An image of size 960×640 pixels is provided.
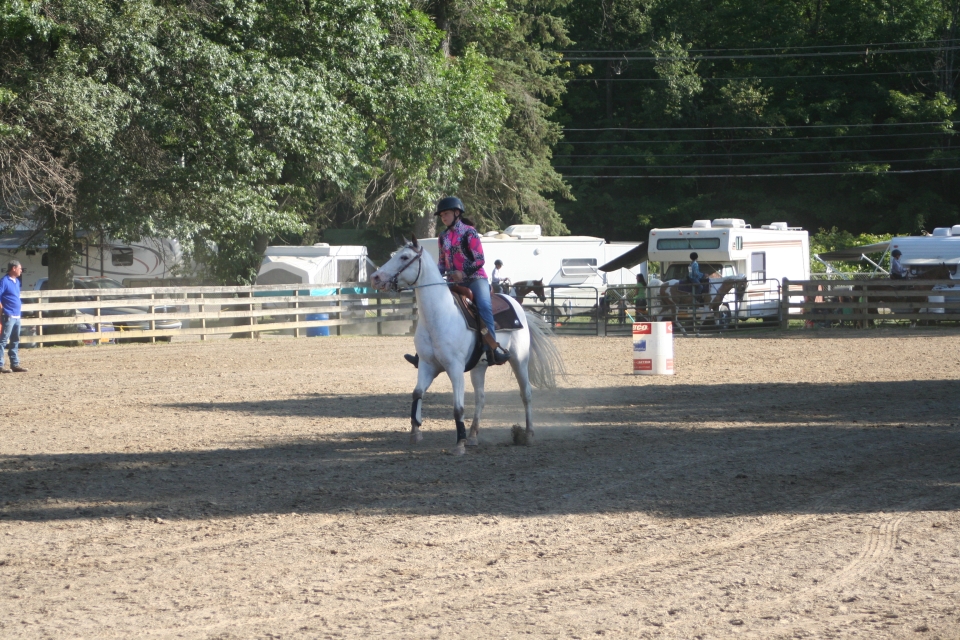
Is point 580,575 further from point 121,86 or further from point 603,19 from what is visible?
point 603,19

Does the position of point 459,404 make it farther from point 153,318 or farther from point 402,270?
point 153,318

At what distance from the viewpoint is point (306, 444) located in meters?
10.5

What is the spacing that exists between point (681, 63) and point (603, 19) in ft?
16.4

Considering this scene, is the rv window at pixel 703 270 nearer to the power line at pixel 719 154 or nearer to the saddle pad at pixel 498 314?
the saddle pad at pixel 498 314

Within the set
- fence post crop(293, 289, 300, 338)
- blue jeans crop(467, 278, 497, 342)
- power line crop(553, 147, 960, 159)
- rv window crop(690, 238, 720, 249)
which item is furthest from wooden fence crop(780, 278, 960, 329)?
power line crop(553, 147, 960, 159)

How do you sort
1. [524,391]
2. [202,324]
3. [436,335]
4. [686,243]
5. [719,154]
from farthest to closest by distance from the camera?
1. [719,154]
2. [686,243]
3. [202,324]
4. [524,391]
5. [436,335]

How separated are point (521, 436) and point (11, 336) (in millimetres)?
12171

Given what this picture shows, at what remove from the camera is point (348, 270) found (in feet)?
117

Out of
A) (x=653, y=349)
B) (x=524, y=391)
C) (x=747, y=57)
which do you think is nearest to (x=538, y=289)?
(x=653, y=349)

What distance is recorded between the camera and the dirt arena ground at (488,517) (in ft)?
17.0

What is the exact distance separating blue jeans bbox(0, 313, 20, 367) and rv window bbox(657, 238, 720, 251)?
18.4 meters

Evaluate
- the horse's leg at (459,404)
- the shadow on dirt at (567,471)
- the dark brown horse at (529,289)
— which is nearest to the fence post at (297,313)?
the dark brown horse at (529,289)

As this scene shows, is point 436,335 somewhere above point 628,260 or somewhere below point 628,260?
below

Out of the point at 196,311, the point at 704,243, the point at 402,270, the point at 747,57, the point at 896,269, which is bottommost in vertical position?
the point at 196,311
